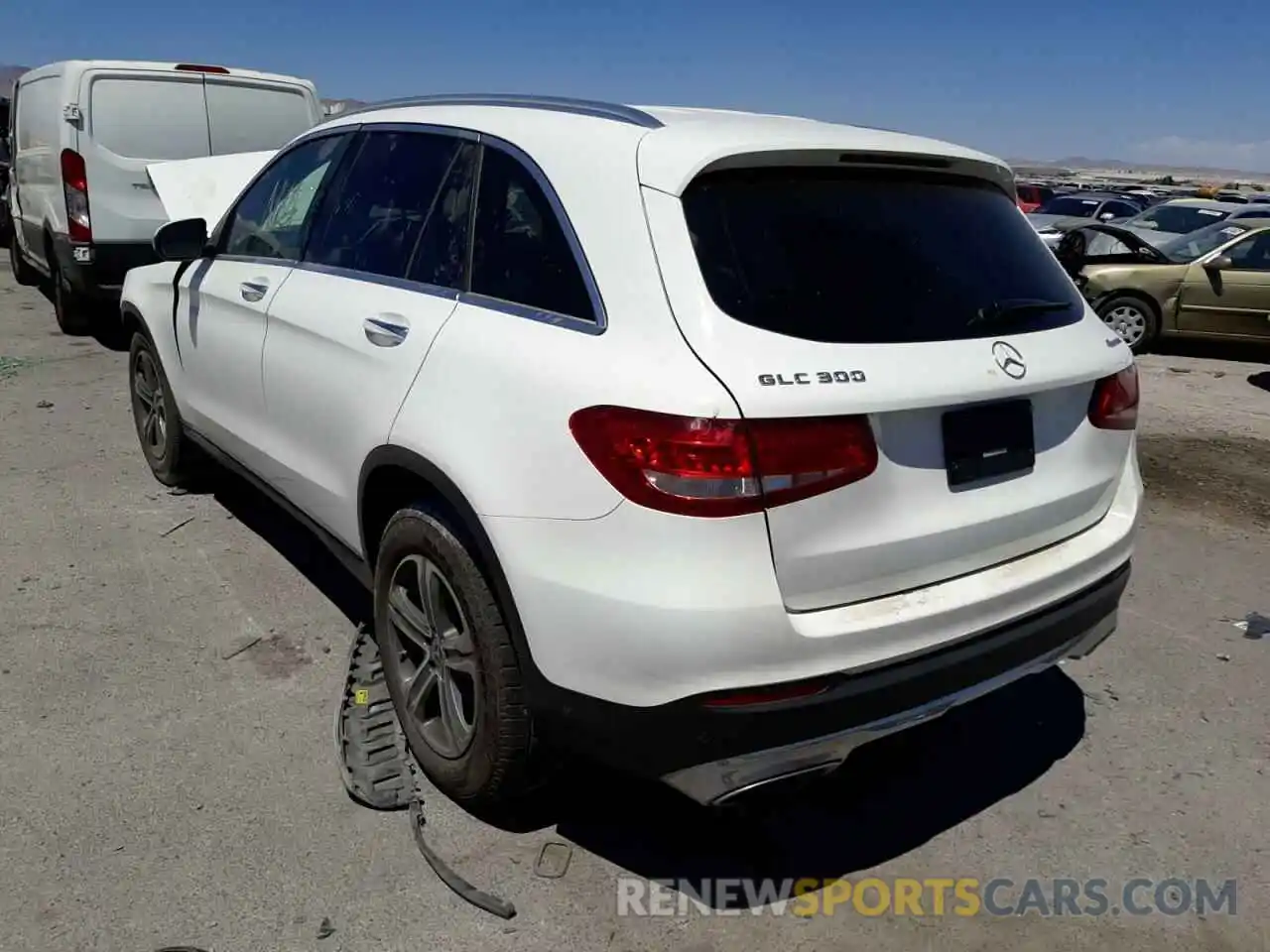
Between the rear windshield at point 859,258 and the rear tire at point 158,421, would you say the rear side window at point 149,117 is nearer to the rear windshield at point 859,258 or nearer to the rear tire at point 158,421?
the rear tire at point 158,421

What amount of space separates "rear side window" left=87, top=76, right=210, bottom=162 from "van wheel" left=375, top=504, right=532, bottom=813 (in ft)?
21.0

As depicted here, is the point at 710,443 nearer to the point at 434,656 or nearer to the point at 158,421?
the point at 434,656

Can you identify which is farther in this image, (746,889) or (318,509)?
(318,509)

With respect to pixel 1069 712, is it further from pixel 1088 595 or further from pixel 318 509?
pixel 318 509

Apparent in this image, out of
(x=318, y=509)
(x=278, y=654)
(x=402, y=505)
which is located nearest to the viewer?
(x=402, y=505)

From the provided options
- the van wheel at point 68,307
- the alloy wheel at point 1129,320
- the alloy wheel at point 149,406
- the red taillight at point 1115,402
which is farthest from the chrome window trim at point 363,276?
the alloy wheel at point 1129,320

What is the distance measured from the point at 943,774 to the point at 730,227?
5.91 feet

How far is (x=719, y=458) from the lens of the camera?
2.06m

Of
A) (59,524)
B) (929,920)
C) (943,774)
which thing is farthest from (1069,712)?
(59,524)

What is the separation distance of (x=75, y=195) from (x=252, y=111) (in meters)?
1.52

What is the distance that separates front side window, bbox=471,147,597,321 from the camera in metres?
2.43

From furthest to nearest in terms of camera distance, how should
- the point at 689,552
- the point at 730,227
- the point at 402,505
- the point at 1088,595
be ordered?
the point at 402,505 → the point at 1088,595 → the point at 730,227 → the point at 689,552

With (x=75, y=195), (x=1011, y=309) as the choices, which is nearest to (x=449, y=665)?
(x=1011, y=309)

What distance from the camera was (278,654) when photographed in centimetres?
363
